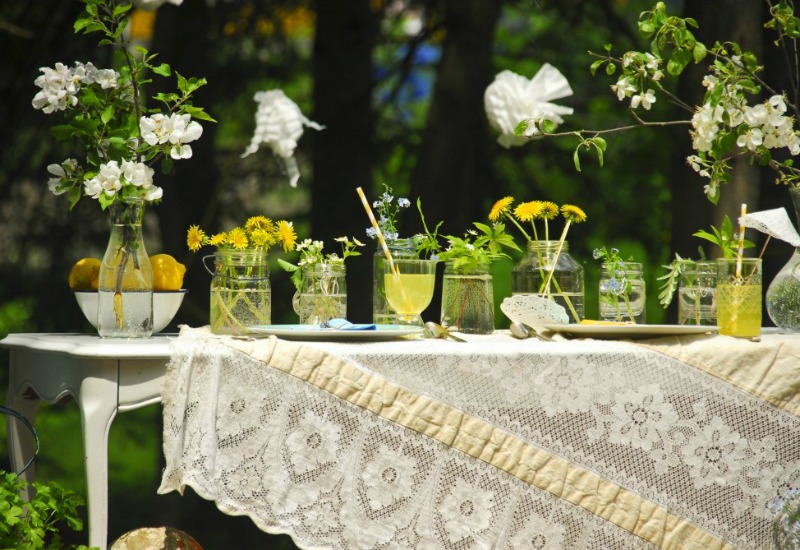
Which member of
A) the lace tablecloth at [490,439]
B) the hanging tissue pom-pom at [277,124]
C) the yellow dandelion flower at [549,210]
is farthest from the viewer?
the hanging tissue pom-pom at [277,124]

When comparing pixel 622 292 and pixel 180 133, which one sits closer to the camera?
pixel 180 133

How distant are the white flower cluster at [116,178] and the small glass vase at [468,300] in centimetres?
58

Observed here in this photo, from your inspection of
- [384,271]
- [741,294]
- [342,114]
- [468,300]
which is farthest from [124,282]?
[741,294]

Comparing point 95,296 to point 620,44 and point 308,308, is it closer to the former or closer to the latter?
point 308,308

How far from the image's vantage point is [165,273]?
1.94 metres

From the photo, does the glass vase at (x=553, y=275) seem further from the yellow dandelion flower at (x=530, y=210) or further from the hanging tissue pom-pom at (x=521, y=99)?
the hanging tissue pom-pom at (x=521, y=99)

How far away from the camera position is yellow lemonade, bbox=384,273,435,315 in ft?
6.23

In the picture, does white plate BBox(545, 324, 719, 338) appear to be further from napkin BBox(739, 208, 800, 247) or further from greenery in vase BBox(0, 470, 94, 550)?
greenery in vase BBox(0, 470, 94, 550)

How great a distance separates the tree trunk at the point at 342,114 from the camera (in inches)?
105

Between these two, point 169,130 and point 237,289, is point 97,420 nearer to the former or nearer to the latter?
point 237,289

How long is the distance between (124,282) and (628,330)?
91 cm

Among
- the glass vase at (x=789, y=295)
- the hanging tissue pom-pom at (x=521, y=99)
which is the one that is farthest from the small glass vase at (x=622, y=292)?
Answer: the hanging tissue pom-pom at (x=521, y=99)

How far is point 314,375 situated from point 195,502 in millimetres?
1194

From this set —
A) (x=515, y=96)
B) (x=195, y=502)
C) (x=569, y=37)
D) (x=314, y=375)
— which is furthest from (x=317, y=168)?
(x=314, y=375)
